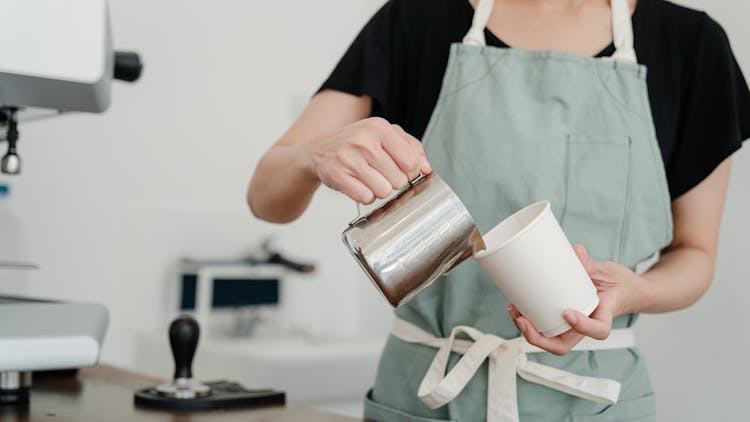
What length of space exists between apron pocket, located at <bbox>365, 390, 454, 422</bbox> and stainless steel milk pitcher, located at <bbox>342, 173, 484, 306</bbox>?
0.35m

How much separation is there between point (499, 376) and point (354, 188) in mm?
407

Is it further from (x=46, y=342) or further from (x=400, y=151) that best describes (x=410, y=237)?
(x=46, y=342)

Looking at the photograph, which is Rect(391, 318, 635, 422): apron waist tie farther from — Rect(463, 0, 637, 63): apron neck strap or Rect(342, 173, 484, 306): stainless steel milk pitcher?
Rect(463, 0, 637, 63): apron neck strap

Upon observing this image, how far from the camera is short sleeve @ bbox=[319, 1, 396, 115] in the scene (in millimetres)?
1287

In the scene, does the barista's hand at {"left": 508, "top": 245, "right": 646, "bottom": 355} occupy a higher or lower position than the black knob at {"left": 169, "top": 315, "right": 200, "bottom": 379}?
higher

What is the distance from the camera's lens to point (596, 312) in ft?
3.21

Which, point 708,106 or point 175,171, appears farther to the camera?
point 175,171

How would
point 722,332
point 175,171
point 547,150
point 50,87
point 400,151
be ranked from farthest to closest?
point 175,171 → point 722,332 → point 547,150 → point 50,87 → point 400,151

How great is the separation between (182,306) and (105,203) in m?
0.40

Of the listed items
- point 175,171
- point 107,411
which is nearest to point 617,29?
point 107,411

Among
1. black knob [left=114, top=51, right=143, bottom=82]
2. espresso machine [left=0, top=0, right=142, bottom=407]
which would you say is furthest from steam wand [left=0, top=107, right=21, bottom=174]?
black knob [left=114, top=51, right=143, bottom=82]

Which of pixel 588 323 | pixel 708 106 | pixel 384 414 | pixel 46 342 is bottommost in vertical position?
pixel 384 414

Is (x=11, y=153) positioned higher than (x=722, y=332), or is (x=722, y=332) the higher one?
(x=11, y=153)

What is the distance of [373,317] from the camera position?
3266mm
